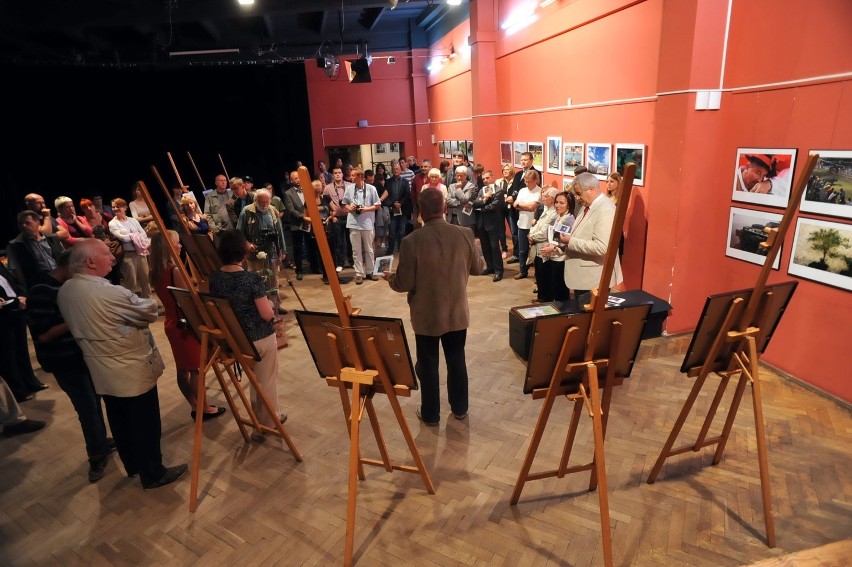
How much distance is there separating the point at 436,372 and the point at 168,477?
1984 millimetres

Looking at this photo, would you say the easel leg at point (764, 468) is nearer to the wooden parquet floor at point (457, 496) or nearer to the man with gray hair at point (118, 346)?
the wooden parquet floor at point (457, 496)

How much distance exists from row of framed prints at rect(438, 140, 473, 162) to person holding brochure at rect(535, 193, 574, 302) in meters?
6.13

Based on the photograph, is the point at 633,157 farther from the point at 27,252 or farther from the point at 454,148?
the point at 454,148

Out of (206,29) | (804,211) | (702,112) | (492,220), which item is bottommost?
(492,220)

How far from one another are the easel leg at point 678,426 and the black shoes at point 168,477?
3132 millimetres

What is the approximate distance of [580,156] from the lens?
6.91 m

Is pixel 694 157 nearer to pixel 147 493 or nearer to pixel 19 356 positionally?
pixel 147 493

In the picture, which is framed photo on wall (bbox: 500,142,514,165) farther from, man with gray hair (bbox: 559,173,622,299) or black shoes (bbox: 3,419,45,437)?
black shoes (bbox: 3,419,45,437)

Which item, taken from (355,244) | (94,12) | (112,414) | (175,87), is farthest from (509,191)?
(175,87)

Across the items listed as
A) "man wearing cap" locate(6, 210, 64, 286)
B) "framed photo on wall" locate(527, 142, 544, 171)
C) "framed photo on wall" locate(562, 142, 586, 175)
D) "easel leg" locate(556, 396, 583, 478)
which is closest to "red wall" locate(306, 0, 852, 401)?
"framed photo on wall" locate(562, 142, 586, 175)

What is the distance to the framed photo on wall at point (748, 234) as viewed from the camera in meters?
4.39

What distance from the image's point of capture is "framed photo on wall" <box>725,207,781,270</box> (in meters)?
4.39

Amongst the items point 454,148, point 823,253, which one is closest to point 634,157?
point 823,253

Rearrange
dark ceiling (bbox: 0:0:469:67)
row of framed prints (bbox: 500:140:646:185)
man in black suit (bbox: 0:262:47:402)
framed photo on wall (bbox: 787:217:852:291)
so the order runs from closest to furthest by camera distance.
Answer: framed photo on wall (bbox: 787:217:852:291) < man in black suit (bbox: 0:262:47:402) < row of framed prints (bbox: 500:140:646:185) < dark ceiling (bbox: 0:0:469:67)
